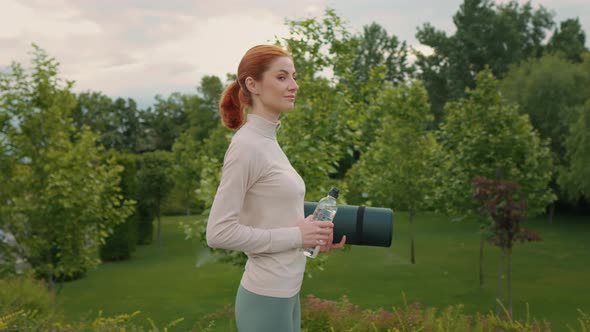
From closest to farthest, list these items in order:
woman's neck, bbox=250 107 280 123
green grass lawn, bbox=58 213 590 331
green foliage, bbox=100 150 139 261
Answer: woman's neck, bbox=250 107 280 123 → green grass lawn, bbox=58 213 590 331 → green foliage, bbox=100 150 139 261

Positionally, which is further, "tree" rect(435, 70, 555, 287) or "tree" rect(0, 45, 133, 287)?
"tree" rect(435, 70, 555, 287)

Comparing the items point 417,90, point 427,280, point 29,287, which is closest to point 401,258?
point 427,280

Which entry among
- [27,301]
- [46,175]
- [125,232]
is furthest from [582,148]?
[27,301]

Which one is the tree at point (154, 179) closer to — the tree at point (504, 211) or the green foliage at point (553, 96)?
the tree at point (504, 211)

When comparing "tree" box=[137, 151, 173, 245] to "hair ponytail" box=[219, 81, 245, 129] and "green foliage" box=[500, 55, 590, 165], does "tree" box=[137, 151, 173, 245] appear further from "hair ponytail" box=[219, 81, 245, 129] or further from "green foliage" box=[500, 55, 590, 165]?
"hair ponytail" box=[219, 81, 245, 129]

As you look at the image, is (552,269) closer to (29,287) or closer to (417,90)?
(417,90)

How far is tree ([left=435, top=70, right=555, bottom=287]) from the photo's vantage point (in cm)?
1836

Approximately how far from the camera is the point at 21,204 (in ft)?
42.2

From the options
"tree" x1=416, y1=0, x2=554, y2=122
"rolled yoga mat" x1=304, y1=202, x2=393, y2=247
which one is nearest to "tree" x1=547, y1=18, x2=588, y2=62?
"tree" x1=416, y1=0, x2=554, y2=122

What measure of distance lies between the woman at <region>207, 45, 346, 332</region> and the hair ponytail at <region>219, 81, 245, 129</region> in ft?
0.48

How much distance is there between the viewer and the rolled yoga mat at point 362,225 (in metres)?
3.19

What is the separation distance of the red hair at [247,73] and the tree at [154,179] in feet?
84.1

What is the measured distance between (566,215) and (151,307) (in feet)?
105

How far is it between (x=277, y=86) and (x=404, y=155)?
20959 millimetres
